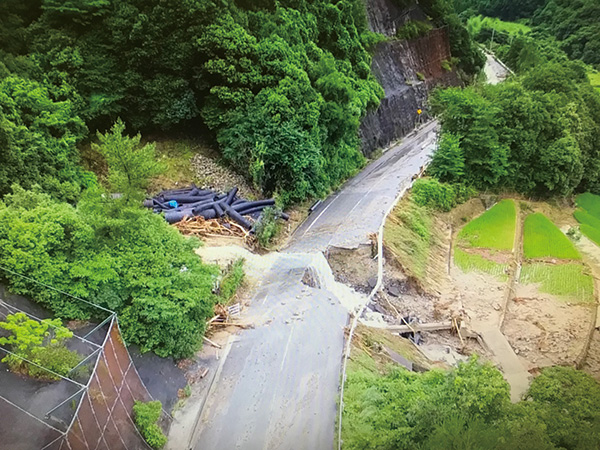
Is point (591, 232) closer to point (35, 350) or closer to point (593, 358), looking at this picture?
point (593, 358)

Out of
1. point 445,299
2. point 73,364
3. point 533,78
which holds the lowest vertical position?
point 445,299

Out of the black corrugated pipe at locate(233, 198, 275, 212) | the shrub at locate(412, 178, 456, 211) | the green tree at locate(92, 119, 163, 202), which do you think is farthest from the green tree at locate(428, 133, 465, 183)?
the green tree at locate(92, 119, 163, 202)

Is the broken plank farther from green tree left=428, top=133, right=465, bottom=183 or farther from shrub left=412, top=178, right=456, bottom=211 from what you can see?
green tree left=428, top=133, right=465, bottom=183

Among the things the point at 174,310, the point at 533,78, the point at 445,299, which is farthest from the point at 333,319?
the point at 533,78

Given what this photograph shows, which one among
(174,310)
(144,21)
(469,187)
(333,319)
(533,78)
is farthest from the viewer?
(533,78)

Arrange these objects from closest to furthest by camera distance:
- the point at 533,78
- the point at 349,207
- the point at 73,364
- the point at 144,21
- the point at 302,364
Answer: the point at 73,364 < the point at 302,364 < the point at 144,21 < the point at 349,207 < the point at 533,78

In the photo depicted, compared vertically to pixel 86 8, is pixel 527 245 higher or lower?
lower

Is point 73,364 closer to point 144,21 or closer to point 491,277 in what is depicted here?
point 144,21

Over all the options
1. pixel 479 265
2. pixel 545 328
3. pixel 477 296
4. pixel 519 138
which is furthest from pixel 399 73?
pixel 545 328
